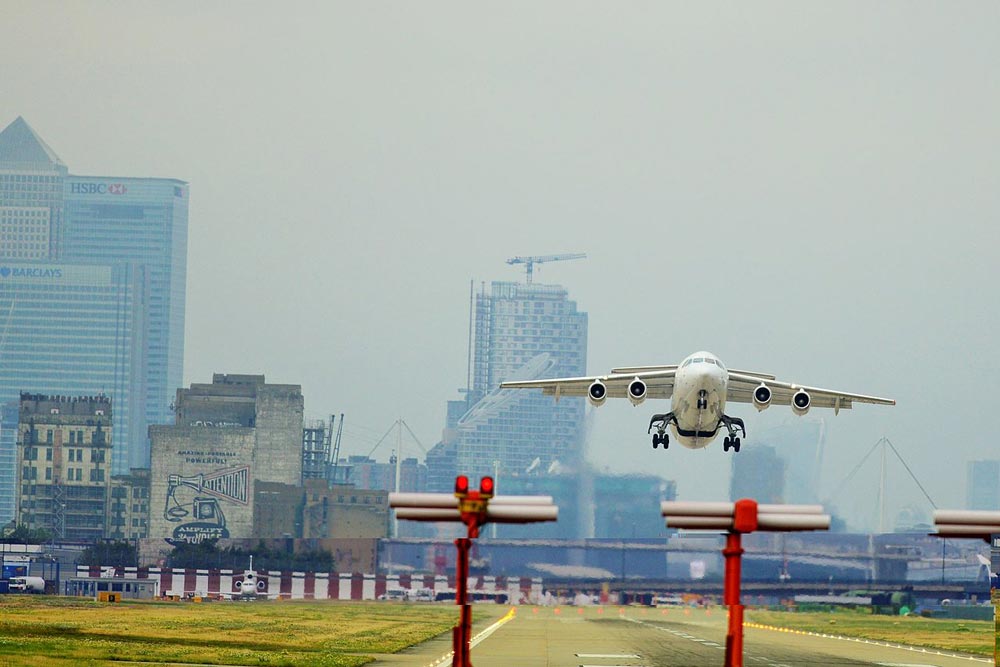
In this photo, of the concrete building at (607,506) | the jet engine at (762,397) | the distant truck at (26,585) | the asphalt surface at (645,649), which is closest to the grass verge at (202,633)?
the asphalt surface at (645,649)

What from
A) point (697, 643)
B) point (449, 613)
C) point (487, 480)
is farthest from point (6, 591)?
point (487, 480)

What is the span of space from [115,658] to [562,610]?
58870mm

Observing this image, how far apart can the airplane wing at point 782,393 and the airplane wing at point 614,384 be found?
2869 mm

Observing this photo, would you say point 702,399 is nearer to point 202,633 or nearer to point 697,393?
point 697,393

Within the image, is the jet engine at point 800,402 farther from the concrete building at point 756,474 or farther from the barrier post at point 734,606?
the concrete building at point 756,474

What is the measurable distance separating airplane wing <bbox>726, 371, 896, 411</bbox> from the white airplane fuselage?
16.7 ft

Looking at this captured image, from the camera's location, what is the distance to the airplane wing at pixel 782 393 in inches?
2958

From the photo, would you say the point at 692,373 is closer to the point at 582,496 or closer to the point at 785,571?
the point at 785,571

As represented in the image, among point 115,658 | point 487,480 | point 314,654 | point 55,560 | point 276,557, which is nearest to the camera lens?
point 487,480

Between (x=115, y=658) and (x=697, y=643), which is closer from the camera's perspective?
(x=115, y=658)

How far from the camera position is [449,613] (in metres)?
92.5

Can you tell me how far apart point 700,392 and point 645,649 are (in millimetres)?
11384

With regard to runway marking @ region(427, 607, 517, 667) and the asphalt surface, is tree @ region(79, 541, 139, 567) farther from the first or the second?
the asphalt surface

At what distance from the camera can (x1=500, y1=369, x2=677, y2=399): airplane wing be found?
75.2 metres
